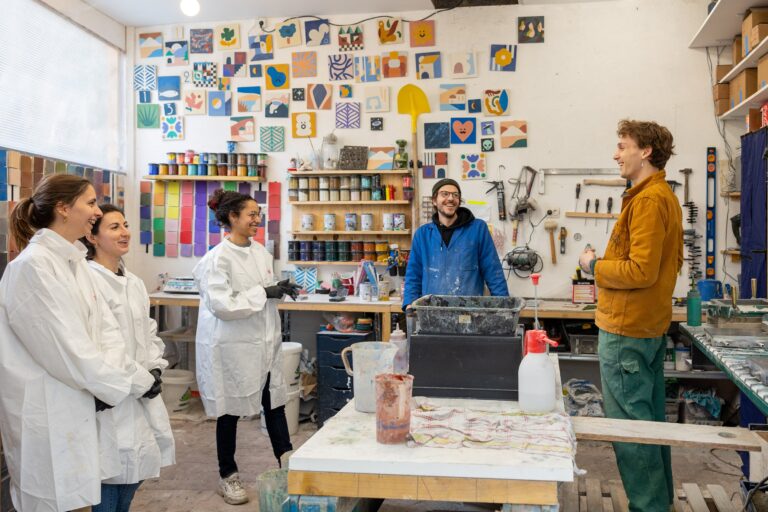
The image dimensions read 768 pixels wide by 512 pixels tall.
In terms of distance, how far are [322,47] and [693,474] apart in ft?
13.4

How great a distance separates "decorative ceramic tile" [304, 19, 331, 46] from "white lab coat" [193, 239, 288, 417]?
263 centimetres

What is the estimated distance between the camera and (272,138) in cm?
558

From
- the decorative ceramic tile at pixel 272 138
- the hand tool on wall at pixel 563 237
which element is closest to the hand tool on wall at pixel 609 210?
the hand tool on wall at pixel 563 237

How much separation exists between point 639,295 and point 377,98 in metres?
3.31

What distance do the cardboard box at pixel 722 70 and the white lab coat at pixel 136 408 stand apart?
167 inches

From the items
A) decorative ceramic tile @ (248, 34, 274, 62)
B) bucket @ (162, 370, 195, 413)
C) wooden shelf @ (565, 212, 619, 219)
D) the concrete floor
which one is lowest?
the concrete floor

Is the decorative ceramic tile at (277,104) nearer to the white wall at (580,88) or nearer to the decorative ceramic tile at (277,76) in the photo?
the decorative ceramic tile at (277,76)

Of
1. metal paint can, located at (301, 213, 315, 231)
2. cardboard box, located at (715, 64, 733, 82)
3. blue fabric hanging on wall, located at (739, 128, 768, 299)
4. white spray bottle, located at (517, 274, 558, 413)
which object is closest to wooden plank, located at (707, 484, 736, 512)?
white spray bottle, located at (517, 274, 558, 413)

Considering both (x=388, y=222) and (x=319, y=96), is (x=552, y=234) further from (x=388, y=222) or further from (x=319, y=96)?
(x=319, y=96)

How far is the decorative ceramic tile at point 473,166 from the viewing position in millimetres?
5257

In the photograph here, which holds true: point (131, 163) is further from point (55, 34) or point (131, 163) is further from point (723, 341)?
point (723, 341)

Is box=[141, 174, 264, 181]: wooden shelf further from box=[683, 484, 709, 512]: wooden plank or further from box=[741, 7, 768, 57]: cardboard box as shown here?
box=[683, 484, 709, 512]: wooden plank

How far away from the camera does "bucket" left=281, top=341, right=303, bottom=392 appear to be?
4508 mm

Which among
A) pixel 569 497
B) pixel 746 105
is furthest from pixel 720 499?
pixel 746 105
